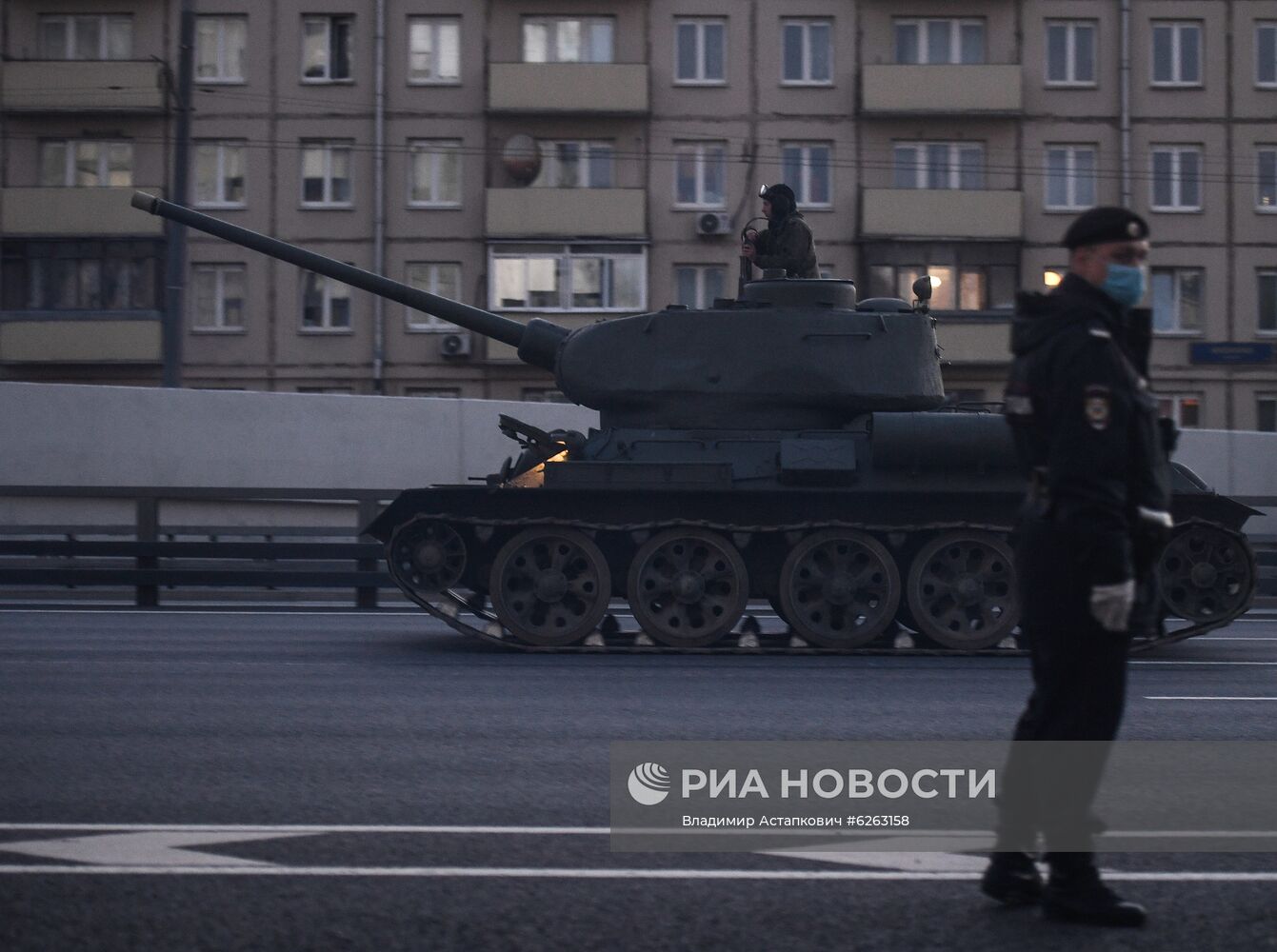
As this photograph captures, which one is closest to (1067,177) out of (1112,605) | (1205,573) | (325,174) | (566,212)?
(566,212)

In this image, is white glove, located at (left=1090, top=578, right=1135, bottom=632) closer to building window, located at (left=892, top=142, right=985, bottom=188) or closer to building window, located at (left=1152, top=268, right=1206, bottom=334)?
building window, located at (left=892, top=142, right=985, bottom=188)

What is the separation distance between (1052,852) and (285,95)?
35.9 m

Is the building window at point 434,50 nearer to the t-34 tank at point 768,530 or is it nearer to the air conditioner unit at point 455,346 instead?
the air conditioner unit at point 455,346

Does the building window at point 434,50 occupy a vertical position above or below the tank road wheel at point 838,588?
above

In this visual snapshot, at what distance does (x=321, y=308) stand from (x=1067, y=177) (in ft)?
50.8

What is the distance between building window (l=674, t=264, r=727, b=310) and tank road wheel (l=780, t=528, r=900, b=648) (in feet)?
85.4

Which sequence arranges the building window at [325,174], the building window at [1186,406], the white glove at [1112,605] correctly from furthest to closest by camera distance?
the building window at [325,174]
the building window at [1186,406]
the white glove at [1112,605]

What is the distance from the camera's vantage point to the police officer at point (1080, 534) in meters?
4.58

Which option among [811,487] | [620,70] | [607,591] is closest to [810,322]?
[811,487]

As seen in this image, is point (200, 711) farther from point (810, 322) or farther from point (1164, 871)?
point (810, 322)

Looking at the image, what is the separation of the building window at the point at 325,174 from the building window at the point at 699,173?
6783 millimetres

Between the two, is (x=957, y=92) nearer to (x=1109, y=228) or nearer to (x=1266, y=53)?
(x=1266, y=53)

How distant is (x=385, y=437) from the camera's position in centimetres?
2484

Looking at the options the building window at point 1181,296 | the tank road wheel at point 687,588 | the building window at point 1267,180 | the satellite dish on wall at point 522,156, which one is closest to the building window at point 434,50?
the satellite dish on wall at point 522,156
